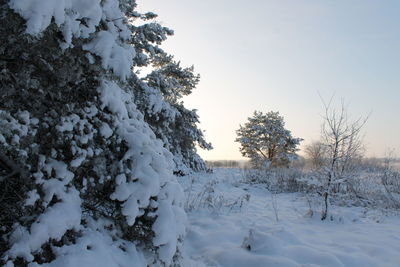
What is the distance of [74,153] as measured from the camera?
236 cm

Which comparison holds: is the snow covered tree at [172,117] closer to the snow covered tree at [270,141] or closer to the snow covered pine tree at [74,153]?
the snow covered pine tree at [74,153]

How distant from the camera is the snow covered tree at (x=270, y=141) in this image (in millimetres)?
26578

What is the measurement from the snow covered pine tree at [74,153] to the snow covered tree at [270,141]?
2423 cm

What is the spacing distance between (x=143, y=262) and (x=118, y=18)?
79.8 inches

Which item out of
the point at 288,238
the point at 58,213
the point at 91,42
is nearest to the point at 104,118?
the point at 91,42

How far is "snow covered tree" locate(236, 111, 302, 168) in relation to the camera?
1046 inches

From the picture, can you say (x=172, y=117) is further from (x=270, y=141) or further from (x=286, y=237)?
(x=270, y=141)

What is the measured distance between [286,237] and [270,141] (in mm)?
22820

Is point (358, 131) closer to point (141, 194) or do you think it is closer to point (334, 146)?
point (334, 146)

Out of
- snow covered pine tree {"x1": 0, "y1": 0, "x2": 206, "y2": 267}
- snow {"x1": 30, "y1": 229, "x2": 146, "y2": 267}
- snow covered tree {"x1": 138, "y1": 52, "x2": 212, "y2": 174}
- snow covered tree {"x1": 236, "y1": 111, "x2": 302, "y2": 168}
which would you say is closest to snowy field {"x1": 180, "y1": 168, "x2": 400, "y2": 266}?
snow {"x1": 30, "y1": 229, "x2": 146, "y2": 267}

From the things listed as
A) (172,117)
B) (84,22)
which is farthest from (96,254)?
(172,117)

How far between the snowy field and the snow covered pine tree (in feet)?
4.26

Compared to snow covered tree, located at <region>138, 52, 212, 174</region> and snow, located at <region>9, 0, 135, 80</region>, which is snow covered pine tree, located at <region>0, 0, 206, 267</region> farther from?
snow covered tree, located at <region>138, 52, 212, 174</region>

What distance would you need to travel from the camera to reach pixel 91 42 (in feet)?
8.01
